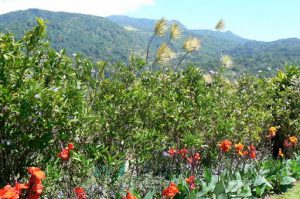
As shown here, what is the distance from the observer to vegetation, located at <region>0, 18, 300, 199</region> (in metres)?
3.93

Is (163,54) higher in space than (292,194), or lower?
higher

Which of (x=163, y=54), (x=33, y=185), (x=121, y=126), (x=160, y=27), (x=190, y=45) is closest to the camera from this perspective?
(x=33, y=185)

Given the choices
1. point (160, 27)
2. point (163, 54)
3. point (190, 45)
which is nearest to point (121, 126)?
point (163, 54)

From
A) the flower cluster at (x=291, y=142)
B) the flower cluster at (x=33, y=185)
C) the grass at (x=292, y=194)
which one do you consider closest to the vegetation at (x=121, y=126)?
the flower cluster at (x=33, y=185)

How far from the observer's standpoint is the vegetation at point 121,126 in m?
3.93

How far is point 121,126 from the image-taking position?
19.4ft

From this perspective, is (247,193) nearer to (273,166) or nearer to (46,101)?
(273,166)

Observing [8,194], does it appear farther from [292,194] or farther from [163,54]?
[163,54]

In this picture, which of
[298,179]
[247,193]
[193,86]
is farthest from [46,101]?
[298,179]

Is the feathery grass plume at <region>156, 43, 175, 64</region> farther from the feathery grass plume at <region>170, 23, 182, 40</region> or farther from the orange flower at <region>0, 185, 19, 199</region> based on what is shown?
the orange flower at <region>0, 185, 19, 199</region>

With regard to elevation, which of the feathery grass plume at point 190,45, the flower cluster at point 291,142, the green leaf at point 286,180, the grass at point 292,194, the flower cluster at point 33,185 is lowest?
the grass at point 292,194

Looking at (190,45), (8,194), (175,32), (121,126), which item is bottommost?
(121,126)

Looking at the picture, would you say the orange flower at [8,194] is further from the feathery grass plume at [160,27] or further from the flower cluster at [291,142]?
the feathery grass plume at [160,27]

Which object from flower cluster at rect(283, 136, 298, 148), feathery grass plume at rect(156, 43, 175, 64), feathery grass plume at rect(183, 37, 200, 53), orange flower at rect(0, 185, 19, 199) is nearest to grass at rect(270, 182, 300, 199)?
flower cluster at rect(283, 136, 298, 148)
